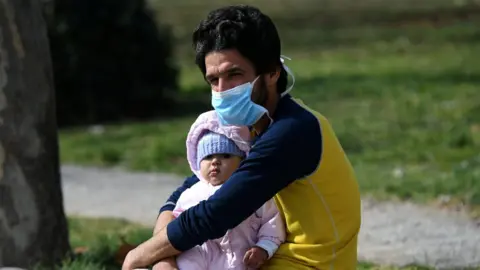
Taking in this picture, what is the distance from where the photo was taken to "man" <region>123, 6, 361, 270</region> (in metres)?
3.44

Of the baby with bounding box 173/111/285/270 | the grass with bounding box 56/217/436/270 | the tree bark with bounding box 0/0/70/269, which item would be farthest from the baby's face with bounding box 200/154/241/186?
the tree bark with bounding box 0/0/70/269

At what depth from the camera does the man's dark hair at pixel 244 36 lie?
3451 mm

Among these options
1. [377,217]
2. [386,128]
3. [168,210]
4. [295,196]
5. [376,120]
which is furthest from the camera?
[376,120]

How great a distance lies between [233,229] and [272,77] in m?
0.55

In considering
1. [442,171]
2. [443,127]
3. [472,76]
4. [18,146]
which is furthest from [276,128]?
[472,76]

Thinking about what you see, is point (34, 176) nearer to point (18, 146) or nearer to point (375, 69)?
point (18, 146)

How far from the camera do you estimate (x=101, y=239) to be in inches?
239

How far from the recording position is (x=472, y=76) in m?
15.2

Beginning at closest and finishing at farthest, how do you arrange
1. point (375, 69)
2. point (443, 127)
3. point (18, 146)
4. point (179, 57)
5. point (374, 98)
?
point (18, 146) → point (443, 127) → point (374, 98) → point (375, 69) → point (179, 57)

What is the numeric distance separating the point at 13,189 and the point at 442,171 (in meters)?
4.16

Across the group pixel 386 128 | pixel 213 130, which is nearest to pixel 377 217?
pixel 386 128

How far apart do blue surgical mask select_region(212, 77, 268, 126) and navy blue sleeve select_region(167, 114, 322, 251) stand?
9cm

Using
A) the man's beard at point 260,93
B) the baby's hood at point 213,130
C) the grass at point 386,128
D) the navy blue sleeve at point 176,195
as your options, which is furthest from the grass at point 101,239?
the man's beard at point 260,93

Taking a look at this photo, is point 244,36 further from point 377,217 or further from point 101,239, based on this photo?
point 377,217
